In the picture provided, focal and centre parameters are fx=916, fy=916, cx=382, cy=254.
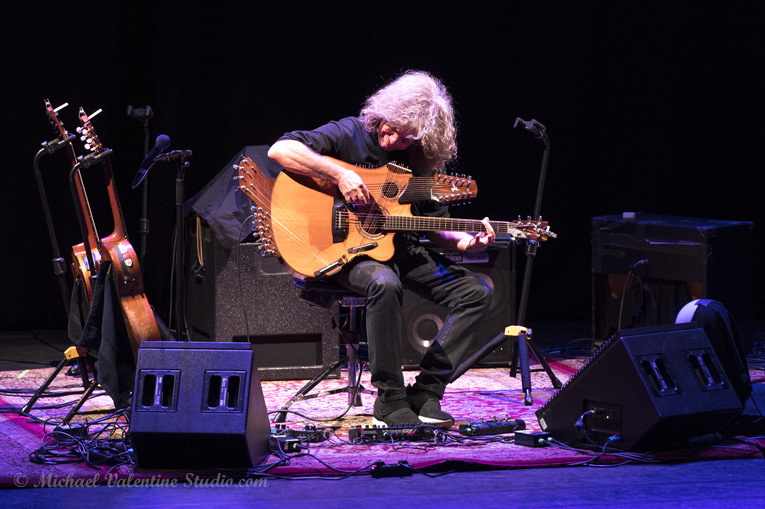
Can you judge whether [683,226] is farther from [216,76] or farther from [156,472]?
[156,472]

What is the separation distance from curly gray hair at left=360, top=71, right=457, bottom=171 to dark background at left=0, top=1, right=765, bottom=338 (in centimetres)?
190

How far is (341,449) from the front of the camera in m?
3.41

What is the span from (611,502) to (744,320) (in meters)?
2.80

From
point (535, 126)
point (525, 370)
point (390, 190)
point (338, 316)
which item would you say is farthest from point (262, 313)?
point (535, 126)

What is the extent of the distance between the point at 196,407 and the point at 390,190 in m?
1.35

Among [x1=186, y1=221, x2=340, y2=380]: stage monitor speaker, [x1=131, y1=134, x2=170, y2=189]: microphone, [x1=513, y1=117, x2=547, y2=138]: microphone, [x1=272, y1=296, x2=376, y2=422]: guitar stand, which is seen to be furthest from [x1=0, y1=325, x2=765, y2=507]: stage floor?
[x1=513, y1=117, x2=547, y2=138]: microphone

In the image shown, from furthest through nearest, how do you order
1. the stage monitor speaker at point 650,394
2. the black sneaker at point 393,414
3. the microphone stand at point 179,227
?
the black sneaker at point 393,414, the microphone stand at point 179,227, the stage monitor speaker at point 650,394

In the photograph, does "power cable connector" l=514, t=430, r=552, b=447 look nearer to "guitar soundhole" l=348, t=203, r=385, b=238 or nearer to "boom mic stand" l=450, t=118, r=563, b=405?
"boom mic stand" l=450, t=118, r=563, b=405

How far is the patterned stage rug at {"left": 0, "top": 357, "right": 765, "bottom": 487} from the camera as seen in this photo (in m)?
3.07

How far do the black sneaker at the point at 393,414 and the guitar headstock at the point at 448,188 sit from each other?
2.98 feet

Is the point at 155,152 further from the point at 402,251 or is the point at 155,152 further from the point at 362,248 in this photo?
the point at 402,251

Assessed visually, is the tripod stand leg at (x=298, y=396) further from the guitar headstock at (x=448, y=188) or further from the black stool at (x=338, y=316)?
the guitar headstock at (x=448, y=188)

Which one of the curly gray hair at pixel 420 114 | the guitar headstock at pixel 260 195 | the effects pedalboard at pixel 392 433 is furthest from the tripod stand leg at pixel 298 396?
the curly gray hair at pixel 420 114

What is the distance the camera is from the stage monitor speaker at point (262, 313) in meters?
4.66
